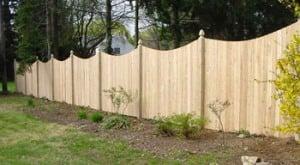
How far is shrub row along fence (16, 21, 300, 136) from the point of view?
786 centimetres

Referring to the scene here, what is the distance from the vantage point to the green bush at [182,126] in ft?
26.9

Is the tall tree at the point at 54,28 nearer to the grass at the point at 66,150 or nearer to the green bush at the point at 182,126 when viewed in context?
the grass at the point at 66,150

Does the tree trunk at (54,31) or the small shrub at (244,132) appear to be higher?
the tree trunk at (54,31)

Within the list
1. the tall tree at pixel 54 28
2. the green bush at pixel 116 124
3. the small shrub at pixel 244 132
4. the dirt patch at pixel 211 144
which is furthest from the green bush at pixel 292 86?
the tall tree at pixel 54 28

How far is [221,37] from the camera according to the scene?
17109mm

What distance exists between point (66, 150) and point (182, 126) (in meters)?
1.91

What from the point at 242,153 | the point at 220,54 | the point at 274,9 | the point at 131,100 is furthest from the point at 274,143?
the point at 274,9

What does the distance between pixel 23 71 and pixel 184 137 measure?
13845 mm

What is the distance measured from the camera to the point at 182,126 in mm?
8227

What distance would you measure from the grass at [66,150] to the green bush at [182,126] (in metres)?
0.80

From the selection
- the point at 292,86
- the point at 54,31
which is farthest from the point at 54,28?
the point at 292,86

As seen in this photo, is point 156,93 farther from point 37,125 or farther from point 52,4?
point 52,4

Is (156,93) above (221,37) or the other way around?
the other way around

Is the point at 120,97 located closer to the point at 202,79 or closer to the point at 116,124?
the point at 116,124
